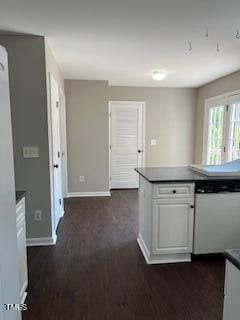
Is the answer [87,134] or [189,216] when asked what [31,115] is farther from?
[87,134]

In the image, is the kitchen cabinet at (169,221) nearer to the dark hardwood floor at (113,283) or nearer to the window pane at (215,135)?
the dark hardwood floor at (113,283)

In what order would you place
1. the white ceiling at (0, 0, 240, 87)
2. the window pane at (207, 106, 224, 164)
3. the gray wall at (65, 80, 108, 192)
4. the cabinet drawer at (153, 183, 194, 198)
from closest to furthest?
the white ceiling at (0, 0, 240, 87) → the cabinet drawer at (153, 183, 194, 198) → the window pane at (207, 106, 224, 164) → the gray wall at (65, 80, 108, 192)

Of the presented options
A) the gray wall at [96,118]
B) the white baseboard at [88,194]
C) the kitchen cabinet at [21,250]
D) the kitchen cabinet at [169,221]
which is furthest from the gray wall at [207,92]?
the kitchen cabinet at [21,250]

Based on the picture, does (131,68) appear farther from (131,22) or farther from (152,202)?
(152,202)

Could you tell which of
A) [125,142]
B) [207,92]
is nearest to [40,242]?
[125,142]

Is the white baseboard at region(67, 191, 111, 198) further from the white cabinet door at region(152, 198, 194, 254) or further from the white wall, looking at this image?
the white wall

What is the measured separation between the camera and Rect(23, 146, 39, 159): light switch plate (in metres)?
2.97

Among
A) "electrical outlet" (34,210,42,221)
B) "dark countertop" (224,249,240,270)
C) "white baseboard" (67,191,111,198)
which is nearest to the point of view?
"dark countertop" (224,249,240,270)

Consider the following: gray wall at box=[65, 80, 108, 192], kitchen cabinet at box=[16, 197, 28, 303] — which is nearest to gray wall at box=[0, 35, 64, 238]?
kitchen cabinet at box=[16, 197, 28, 303]

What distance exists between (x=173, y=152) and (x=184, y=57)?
282 centimetres

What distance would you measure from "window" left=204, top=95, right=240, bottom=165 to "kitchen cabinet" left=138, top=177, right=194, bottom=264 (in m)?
2.33

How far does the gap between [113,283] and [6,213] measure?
145 centimetres

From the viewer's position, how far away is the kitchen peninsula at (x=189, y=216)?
2.59 meters

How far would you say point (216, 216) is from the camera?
106 inches
